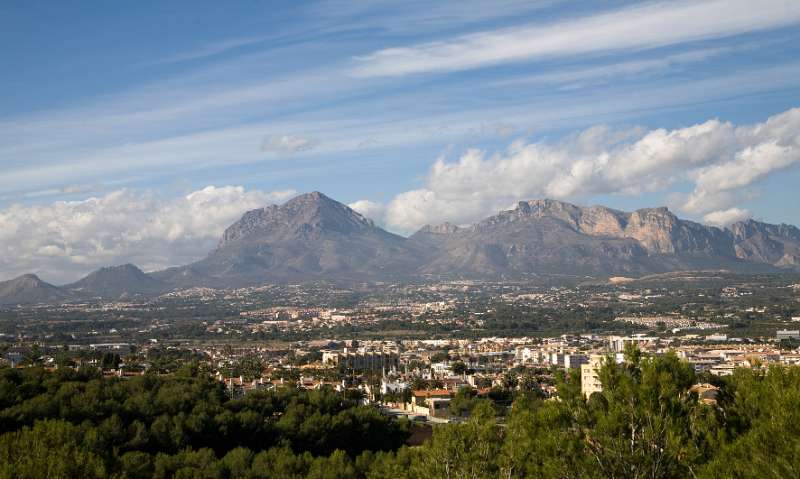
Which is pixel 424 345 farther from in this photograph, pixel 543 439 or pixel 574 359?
pixel 543 439

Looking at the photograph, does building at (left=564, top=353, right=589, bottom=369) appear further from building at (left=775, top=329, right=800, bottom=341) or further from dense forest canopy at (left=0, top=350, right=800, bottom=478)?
dense forest canopy at (left=0, top=350, right=800, bottom=478)

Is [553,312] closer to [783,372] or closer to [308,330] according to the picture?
[308,330]

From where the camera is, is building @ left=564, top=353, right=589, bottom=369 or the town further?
building @ left=564, top=353, right=589, bottom=369

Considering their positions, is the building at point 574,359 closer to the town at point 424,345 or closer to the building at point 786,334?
the town at point 424,345

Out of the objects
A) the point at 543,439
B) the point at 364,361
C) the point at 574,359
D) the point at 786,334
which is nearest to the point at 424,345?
the point at 364,361

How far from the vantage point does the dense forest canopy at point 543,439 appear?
19.5 metres

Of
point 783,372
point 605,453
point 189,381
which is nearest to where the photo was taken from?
point 605,453

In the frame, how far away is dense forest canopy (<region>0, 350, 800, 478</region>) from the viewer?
64.0ft

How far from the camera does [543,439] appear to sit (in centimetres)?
2070

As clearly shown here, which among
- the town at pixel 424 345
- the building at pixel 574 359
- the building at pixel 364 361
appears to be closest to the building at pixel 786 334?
the town at pixel 424 345

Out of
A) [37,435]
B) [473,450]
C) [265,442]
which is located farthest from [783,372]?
[265,442]

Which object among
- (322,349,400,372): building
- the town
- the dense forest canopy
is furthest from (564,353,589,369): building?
the dense forest canopy

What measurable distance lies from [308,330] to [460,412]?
103 m

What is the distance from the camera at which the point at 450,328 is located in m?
157
